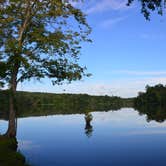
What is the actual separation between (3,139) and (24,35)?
32.8 ft

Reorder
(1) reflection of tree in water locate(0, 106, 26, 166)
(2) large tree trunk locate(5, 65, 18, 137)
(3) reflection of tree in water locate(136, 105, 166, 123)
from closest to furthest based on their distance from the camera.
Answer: (1) reflection of tree in water locate(0, 106, 26, 166) → (2) large tree trunk locate(5, 65, 18, 137) → (3) reflection of tree in water locate(136, 105, 166, 123)

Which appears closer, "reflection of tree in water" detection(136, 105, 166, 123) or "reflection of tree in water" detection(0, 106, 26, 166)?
"reflection of tree in water" detection(0, 106, 26, 166)

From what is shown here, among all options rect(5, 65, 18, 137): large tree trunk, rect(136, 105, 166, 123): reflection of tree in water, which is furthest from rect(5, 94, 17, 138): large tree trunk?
rect(136, 105, 166, 123): reflection of tree in water

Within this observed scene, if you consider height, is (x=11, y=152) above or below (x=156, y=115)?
below

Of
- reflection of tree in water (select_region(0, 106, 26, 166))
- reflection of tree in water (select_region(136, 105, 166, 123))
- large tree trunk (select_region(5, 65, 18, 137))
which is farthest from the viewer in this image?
reflection of tree in water (select_region(136, 105, 166, 123))

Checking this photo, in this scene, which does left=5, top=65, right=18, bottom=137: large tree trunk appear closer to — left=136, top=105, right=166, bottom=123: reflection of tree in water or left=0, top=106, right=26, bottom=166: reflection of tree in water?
left=0, top=106, right=26, bottom=166: reflection of tree in water

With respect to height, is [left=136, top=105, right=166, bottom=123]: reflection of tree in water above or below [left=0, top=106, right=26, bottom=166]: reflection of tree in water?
above

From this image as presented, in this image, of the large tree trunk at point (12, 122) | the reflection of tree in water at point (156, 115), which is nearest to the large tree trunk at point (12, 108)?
the large tree trunk at point (12, 122)

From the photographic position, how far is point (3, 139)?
93.9 feet

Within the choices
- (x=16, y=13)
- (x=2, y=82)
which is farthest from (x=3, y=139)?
(x=16, y=13)

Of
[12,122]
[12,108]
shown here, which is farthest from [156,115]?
[12,122]

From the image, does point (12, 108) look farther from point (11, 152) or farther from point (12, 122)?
point (11, 152)

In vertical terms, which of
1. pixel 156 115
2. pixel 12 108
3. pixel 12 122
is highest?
pixel 12 108

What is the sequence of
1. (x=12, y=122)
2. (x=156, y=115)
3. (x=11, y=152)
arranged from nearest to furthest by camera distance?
(x=11, y=152) < (x=12, y=122) < (x=156, y=115)
